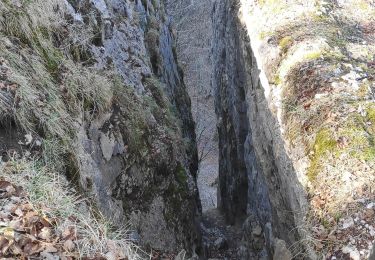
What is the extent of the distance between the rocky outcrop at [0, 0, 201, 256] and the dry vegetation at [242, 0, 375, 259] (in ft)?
8.08

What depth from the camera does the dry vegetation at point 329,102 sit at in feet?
14.4

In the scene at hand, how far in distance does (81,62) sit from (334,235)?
4328 mm

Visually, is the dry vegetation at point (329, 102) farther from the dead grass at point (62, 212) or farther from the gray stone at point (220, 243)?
the gray stone at point (220, 243)

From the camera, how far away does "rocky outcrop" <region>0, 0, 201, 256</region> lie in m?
4.59

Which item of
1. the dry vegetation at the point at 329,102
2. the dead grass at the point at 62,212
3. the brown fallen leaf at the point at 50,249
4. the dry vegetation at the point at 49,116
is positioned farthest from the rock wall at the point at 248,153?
the brown fallen leaf at the point at 50,249

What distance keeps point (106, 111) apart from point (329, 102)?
3.28 m

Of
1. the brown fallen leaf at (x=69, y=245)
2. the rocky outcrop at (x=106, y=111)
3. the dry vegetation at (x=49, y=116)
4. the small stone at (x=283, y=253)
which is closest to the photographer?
the brown fallen leaf at (x=69, y=245)

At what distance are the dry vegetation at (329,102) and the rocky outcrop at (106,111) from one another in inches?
97.0

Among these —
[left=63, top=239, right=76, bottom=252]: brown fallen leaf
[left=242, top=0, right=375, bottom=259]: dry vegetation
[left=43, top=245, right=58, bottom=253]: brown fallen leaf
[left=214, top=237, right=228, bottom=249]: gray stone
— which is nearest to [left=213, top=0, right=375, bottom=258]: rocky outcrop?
[left=242, top=0, right=375, bottom=259]: dry vegetation

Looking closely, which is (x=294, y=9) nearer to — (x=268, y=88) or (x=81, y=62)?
(x=268, y=88)

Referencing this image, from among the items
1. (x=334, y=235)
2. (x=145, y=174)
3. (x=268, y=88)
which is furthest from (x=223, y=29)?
(x=334, y=235)

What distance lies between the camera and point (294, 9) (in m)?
7.65

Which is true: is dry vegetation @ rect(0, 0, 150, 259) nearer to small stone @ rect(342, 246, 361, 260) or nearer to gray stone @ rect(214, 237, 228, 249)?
small stone @ rect(342, 246, 361, 260)

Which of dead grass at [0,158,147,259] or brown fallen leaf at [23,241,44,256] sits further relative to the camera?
dead grass at [0,158,147,259]
